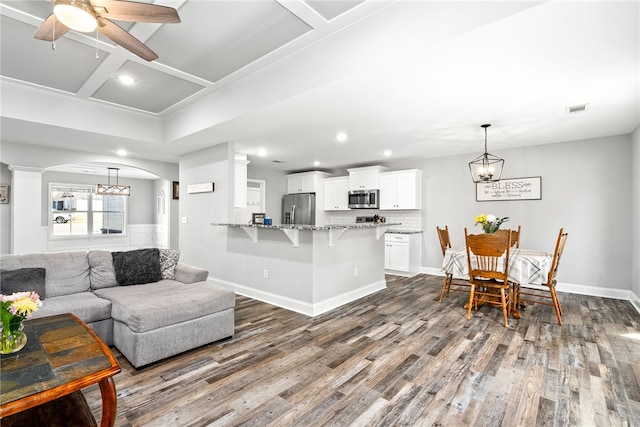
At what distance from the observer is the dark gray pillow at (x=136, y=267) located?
128 inches

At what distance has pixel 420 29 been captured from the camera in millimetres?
2119

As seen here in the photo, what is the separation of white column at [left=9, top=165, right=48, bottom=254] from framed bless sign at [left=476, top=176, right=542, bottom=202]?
7721 millimetres

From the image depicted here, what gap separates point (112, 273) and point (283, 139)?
281 cm

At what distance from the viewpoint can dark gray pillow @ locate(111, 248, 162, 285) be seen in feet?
10.7

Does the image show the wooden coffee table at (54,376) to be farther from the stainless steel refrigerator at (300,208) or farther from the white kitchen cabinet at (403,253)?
the stainless steel refrigerator at (300,208)

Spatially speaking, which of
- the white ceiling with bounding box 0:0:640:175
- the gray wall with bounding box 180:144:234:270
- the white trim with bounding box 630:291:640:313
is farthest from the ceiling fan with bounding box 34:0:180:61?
the white trim with bounding box 630:291:640:313

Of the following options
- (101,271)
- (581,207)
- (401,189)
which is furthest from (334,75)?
(581,207)

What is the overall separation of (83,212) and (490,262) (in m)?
10.6

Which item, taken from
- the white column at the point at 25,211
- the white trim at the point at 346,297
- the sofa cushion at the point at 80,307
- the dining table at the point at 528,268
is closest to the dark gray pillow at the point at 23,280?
the sofa cushion at the point at 80,307

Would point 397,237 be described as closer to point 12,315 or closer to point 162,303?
point 162,303

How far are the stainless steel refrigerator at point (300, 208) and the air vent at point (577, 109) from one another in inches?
201

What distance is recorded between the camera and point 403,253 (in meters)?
6.16

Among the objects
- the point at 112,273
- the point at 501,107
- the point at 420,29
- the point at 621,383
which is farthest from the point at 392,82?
the point at 112,273

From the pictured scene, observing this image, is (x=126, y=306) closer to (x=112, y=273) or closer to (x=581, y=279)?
(x=112, y=273)
